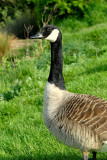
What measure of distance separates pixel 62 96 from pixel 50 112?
0.28 metres

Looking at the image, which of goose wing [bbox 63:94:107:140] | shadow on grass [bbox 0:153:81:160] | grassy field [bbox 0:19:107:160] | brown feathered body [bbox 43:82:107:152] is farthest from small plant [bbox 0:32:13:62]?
goose wing [bbox 63:94:107:140]

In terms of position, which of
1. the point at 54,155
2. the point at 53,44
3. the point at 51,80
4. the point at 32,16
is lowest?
the point at 54,155

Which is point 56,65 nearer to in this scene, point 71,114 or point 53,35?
point 53,35

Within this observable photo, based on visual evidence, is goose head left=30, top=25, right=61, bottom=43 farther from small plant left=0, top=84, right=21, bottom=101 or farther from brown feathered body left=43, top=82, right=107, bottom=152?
small plant left=0, top=84, right=21, bottom=101

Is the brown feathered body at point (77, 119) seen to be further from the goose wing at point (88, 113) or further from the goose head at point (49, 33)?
the goose head at point (49, 33)

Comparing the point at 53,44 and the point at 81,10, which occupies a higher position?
the point at 81,10

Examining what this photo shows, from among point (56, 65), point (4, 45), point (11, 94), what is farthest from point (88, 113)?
point (4, 45)

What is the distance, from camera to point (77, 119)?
2.79 metres

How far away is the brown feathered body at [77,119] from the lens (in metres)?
2.72

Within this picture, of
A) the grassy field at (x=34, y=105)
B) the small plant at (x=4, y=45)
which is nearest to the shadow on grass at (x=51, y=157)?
the grassy field at (x=34, y=105)

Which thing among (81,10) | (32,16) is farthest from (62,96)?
(32,16)

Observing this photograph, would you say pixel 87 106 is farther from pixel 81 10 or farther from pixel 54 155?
pixel 81 10

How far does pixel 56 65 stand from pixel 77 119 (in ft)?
2.86

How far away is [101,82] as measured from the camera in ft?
17.5
